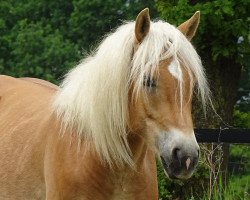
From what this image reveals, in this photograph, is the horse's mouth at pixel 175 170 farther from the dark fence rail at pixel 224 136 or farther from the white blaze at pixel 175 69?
the dark fence rail at pixel 224 136

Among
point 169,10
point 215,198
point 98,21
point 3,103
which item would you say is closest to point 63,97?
point 3,103

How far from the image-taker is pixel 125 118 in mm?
4008

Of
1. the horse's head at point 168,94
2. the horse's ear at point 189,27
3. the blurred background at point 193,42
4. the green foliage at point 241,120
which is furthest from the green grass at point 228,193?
the green foliage at point 241,120

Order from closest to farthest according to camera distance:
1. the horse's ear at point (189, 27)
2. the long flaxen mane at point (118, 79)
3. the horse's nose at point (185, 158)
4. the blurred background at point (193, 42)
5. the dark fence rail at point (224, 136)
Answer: the horse's nose at point (185, 158)
the long flaxen mane at point (118, 79)
the horse's ear at point (189, 27)
the dark fence rail at point (224, 136)
the blurred background at point (193, 42)

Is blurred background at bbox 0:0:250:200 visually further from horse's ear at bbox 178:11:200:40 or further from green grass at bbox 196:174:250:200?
horse's ear at bbox 178:11:200:40

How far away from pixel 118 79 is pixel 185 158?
0.67 metres

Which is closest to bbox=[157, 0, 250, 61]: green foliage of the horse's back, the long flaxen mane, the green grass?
the green grass

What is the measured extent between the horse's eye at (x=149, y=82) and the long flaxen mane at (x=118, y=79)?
0.07 ft

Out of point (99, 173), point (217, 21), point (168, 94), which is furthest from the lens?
point (217, 21)

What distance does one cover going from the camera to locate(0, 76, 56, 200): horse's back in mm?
4727

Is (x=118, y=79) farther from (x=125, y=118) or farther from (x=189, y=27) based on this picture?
(x=189, y=27)

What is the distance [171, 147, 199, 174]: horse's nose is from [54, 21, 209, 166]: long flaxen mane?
1.25 feet

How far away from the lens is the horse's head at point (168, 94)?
Result: 3.63m

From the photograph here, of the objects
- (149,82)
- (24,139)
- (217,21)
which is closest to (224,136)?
(217,21)
